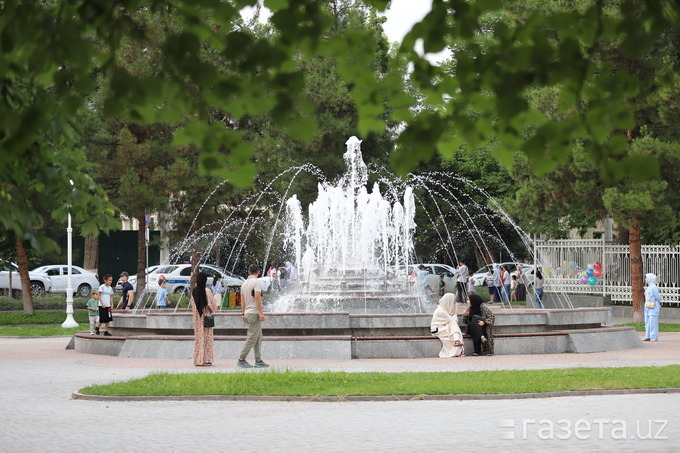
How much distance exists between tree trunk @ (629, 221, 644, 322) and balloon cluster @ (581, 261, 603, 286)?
165 inches

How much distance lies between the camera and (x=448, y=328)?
20.6 meters

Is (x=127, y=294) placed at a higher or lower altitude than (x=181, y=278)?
lower

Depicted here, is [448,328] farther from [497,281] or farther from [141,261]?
[497,281]

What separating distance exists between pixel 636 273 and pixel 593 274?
15.3 feet

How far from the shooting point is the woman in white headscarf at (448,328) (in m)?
20.5

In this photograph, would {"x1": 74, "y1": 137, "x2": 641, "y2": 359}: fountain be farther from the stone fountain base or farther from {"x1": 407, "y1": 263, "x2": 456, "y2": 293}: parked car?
{"x1": 407, "y1": 263, "x2": 456, "y2": 293}: parked car

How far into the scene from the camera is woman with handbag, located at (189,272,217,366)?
756 inches


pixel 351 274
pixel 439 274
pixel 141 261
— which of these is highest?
pixel 141 261

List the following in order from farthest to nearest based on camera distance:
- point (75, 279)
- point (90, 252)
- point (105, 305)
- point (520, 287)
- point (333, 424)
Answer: point (90, 252), point (75, 279), point (520, 287), point (105, 305), point (333, 424)

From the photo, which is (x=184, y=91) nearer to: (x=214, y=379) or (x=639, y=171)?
(x=639, y=171)

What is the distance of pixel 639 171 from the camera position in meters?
5.20

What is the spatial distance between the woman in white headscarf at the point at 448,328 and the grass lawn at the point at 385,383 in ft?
11.5

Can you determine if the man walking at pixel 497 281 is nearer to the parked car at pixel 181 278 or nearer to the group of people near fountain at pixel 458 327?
the parked car at pixel 181 278

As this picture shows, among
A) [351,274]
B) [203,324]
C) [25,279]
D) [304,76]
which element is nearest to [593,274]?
[351,274]
